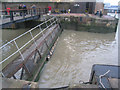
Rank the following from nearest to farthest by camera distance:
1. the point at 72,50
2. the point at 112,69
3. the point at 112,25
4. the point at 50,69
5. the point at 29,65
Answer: the point at 112,69 → the point at 29,65 → the point at 50,69 → the point at 72,50 → the point at 112,25

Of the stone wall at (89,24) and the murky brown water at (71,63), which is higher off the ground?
the stone wall at (89,24)

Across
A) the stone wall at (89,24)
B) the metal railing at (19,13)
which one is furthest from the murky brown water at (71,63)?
the stone wall at (89,24)

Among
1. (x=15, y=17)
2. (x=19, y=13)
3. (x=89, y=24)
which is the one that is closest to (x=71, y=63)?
(x=15, y=17)

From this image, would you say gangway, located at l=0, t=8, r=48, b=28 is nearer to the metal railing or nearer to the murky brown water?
the metal railing

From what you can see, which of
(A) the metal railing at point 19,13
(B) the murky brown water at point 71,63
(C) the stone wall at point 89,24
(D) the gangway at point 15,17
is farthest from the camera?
(C) the stone wall at point 89,24

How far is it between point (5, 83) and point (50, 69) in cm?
364

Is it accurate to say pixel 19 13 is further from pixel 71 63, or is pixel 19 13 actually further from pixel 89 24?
pixel 71 63

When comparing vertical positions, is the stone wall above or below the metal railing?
below

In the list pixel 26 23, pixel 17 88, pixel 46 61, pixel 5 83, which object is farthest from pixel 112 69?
pixel 26 23

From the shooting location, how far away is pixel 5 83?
8.02ft

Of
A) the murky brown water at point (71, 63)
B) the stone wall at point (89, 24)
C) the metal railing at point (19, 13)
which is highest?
the metal railing at point (19, 13)

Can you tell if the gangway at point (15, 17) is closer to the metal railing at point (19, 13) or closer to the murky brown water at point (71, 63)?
the metal railing at point (19, 13)

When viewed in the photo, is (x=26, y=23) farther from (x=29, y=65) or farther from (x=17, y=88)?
(x=17, y=88)

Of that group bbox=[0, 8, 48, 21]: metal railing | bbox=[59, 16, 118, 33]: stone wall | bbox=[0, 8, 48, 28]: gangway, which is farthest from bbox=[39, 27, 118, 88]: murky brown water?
bbox=[59, 16, 118, 33]: stone wall
